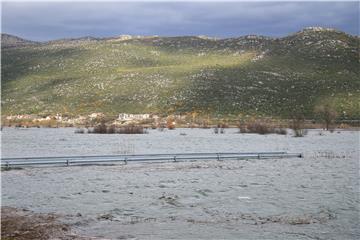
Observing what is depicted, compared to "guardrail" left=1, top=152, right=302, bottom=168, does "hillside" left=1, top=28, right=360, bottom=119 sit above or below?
above

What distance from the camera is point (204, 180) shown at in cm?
2394

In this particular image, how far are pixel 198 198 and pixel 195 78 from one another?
295ft

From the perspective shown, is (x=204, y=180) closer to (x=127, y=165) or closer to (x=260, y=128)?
(x=127, y=165)

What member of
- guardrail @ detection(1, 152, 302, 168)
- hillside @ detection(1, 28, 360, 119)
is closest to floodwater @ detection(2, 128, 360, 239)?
guardrail @ detection(1, 152, 302, 168)

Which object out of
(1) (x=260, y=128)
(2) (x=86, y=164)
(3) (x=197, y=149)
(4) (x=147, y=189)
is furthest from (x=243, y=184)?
(1) (x=260, y=128)

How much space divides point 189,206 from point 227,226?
10.3 ft

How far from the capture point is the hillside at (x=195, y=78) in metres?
96.2

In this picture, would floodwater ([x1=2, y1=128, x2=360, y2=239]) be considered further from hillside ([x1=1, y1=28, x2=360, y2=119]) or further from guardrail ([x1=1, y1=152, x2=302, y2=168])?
hillside ([x1=1, y1=28, x2=360, y2=119])

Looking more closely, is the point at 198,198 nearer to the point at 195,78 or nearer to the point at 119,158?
the point at 119,158

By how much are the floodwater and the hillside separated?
6380 centimetres

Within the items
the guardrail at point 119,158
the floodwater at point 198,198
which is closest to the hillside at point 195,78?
the guardrail at point 119,158

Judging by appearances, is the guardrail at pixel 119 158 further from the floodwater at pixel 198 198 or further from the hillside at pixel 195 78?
the hillside at pixel 195 78

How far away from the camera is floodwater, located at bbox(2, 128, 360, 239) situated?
14.2 meters

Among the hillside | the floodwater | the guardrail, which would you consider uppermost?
the hillside
